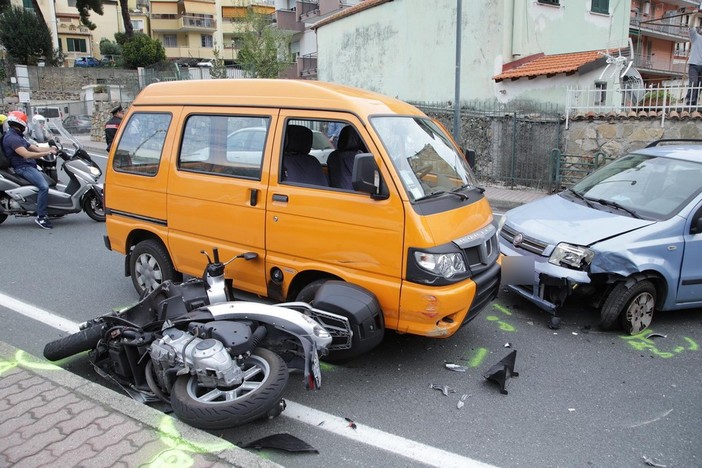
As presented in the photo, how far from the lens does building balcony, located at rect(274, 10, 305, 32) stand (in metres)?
37.0

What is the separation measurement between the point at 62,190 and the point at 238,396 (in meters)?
7.66

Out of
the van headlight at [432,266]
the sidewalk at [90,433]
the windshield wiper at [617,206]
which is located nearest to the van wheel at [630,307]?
the windshield wiper at [617,206]

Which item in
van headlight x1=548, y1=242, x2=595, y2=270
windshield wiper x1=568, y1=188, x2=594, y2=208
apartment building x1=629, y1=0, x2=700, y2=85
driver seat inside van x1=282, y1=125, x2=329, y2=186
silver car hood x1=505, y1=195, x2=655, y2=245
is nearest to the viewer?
driver seat inside van x1=282, y1=125, x2=329, y2=186

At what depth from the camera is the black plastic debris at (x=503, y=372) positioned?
12.9ft

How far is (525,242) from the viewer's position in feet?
17.1

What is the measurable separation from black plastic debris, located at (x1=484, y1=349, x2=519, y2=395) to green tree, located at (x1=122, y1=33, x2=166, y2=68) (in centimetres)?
4968

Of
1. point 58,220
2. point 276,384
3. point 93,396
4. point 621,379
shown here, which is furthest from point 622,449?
point 58,220

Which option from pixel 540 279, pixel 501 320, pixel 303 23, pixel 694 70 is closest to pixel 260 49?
pixel 303 23

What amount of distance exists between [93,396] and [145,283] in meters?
2.30

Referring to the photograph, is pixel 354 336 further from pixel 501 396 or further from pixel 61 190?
pixel 61 190

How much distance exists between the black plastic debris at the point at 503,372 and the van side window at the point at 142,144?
355 centimetres

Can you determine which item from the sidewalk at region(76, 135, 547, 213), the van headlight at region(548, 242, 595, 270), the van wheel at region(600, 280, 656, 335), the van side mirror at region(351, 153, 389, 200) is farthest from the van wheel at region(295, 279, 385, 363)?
the sidewalk at region(76, 135, 547, 213)

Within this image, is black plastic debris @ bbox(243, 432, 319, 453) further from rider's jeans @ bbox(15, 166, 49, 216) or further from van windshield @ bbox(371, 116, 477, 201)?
rider's jeans @ bbox(15, 166, 49, 216)

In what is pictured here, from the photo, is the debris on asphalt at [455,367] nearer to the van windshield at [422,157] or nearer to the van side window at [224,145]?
the van windshield at [422,157]
